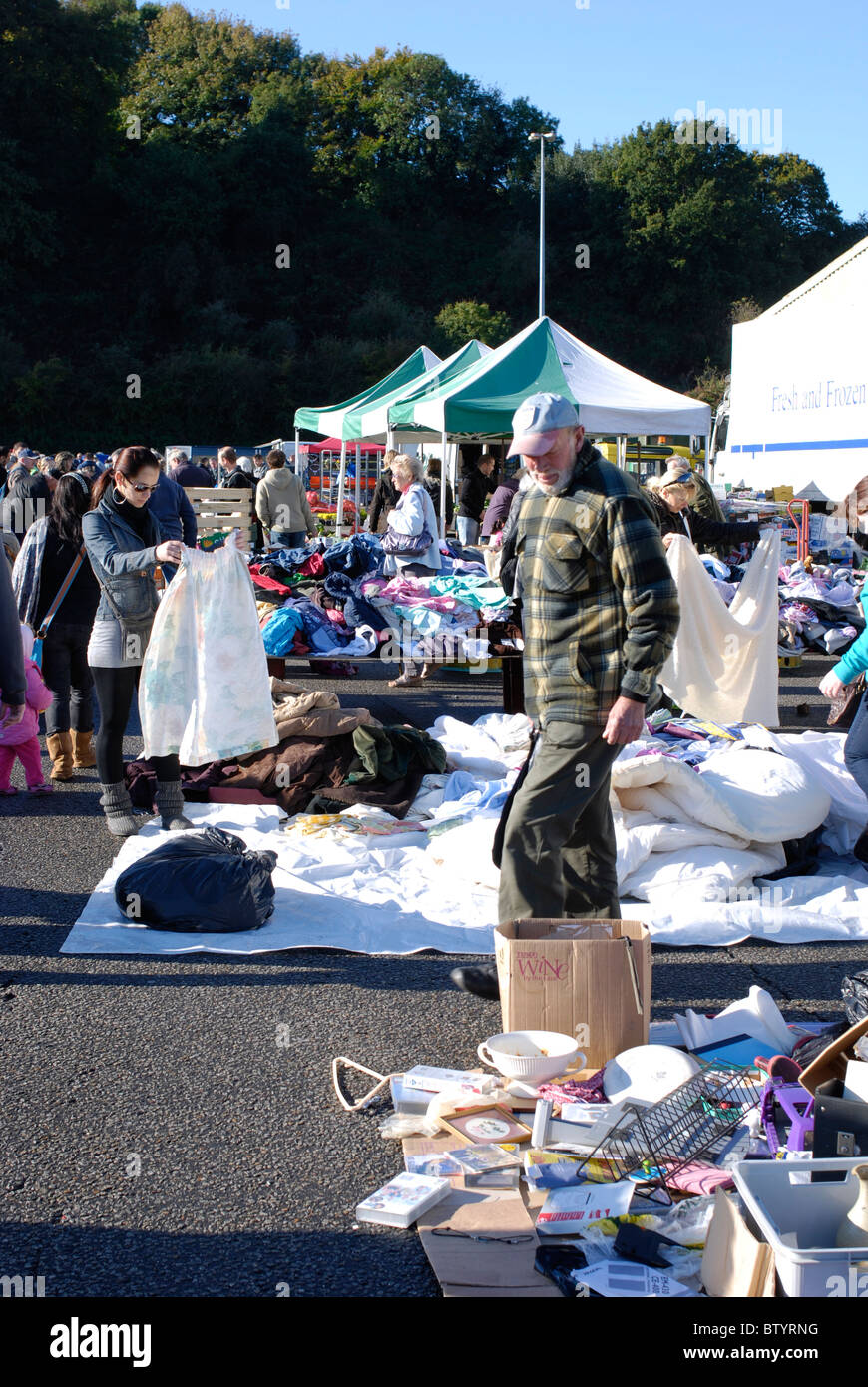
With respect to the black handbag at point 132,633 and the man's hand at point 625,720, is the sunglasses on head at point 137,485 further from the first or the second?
the man's hand at point 625,720

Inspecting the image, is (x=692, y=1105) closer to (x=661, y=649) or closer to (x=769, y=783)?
(x=661, y=649)

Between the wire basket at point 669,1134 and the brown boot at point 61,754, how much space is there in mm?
4837

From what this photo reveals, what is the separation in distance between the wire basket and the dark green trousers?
0.84 meters

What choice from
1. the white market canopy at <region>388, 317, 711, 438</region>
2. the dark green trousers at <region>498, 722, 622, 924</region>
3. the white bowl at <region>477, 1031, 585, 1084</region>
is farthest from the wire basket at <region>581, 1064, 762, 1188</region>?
the white market canopy at <region>388, 317, 711, 438</region>

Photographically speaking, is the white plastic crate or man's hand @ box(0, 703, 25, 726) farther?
man's hand @ box(0, 703, 25, 726)

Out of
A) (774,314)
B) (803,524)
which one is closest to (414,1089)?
(803,524)

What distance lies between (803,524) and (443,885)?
11468mm

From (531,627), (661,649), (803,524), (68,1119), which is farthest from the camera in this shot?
(803,524)

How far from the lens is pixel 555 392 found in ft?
45.9

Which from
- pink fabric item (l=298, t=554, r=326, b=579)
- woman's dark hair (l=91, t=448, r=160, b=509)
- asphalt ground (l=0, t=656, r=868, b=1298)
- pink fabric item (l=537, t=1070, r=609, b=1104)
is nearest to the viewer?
asphalt ground (l=0, t=656, r=868, b=1298)

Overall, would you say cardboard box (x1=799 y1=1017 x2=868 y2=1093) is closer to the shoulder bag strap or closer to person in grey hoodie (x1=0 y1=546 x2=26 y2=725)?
person in grey hoodie (x1=0 y1=546 x2=26 y2=725)

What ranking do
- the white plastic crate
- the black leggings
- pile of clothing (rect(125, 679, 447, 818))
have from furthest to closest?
pile of clothing (rect(125, 679, 447, 818)) < the black leggings < the white plastic crate

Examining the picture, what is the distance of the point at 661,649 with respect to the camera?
3609 millimetres

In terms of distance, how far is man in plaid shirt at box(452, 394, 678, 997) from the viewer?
3.62 meters
